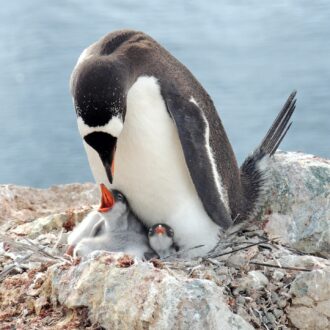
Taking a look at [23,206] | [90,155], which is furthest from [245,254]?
[23,206]

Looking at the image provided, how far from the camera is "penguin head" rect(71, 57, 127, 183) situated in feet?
14.7

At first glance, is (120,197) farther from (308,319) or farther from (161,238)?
(308,319)

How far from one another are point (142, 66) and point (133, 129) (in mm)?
337

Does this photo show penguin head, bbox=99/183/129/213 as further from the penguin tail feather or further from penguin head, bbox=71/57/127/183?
the penguin tail feather

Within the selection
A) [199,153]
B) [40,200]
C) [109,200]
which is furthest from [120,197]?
[40,200]

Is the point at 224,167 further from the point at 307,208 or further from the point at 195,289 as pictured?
the point at 195,289

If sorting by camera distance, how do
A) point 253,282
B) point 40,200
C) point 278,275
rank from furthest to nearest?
1. point 40,200
2. point 278,275
3. point 253,282

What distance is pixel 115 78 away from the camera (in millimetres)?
4586

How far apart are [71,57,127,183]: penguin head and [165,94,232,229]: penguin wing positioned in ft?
1.22

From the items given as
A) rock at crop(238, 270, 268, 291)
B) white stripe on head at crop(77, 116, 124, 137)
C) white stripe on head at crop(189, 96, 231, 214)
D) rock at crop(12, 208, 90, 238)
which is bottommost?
rock at crop(12, 208, 90, 238)

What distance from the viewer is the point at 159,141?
495cm

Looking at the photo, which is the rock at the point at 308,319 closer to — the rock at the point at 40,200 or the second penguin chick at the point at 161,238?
the second penguin chick at the point at 161,238

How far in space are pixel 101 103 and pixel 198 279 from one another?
0.98 metres


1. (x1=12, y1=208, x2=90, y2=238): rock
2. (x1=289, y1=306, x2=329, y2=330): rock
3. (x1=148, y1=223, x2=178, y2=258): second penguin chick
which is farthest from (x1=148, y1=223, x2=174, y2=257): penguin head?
(x1=12, y1=208, x2=90, y2=238): rock
